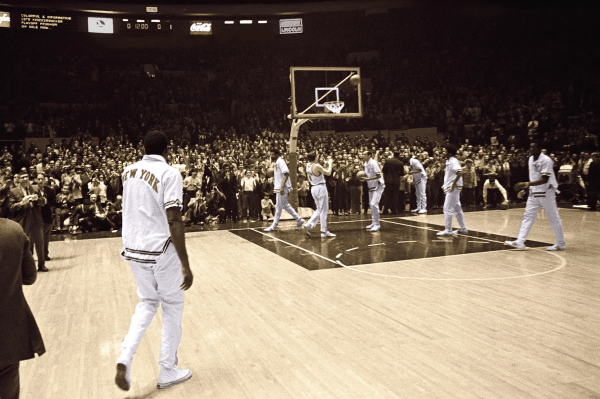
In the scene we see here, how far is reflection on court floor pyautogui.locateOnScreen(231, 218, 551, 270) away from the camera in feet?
31.9

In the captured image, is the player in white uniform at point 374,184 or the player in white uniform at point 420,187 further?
the player in white uniform at point 420,187

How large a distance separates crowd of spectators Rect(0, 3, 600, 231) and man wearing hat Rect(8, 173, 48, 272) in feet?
18.2

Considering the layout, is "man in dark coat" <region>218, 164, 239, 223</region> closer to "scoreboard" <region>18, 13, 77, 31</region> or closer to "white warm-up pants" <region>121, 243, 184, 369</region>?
Result: "white warm-up pants" <region>121, 243, 184, 369</region>

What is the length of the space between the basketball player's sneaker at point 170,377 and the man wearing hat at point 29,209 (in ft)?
18.6

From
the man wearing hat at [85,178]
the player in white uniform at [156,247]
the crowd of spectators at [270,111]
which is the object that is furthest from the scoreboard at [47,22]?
the player in white uniform at [156,247]

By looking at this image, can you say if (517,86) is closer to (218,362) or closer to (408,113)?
(408,113)

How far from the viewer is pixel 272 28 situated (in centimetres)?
3206

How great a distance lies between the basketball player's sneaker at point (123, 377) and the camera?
158 inches

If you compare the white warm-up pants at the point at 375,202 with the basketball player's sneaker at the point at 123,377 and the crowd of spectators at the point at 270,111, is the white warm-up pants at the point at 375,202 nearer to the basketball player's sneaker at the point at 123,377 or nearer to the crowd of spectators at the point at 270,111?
the crowd of spectators at the point at 270,111

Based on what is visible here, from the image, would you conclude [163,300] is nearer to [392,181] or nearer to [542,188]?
[542,188]

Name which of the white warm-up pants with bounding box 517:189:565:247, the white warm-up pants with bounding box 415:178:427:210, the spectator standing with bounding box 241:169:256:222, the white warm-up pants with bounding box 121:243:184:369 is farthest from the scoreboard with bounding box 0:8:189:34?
the white warm-up pants with bounding box 121:243:184:369

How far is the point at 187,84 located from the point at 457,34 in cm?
1698

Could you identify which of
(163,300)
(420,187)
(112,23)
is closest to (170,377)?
(163,300)

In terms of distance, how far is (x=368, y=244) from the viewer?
36.5ft
